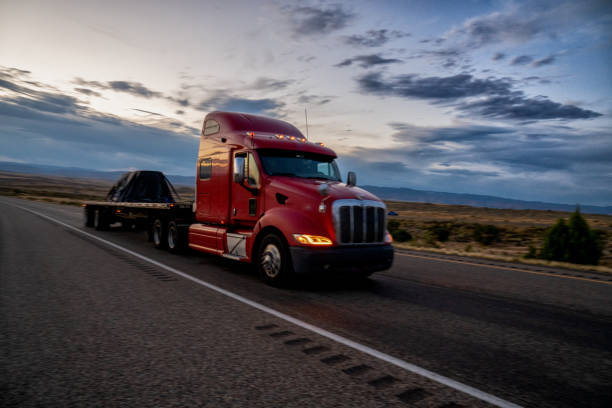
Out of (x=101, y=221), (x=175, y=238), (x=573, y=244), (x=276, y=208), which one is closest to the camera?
(x=276, y=208)

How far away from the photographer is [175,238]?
11.2 m

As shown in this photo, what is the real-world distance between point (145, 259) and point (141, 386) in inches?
292

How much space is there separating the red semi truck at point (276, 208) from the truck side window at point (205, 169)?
0.9 inches

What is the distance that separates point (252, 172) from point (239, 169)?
1.50 feet

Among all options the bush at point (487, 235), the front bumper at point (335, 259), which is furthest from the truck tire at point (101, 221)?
the bush at point (487, 235)

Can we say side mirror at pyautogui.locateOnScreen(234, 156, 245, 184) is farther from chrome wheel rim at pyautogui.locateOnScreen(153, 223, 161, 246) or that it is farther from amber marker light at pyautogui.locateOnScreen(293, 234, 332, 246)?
chrome wheel rim at pyautogui.locateOnScreen(153, 223, 161, 246)

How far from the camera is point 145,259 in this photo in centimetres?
1017

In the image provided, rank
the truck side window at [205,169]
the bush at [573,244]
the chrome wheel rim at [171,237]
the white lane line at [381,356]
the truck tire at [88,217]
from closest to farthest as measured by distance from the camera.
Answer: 1. the white lane line at [381,356]
2. the truck side window at [205,169]
3. the chrome wheel rim at [171,237]
4. the bush at [573,244]
5. the truck tire at [88,217]

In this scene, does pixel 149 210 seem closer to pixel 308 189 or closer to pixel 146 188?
pixel 146 188

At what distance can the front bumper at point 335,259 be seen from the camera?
6.77 meters

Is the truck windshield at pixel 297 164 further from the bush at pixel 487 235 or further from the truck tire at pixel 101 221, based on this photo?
the bush at pixel 487 235

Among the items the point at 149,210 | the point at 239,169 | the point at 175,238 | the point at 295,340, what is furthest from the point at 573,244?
the point at 149,210

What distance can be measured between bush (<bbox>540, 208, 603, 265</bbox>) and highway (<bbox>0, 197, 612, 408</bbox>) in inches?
259

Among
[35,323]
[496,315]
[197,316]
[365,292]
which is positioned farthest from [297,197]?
[35,323]
